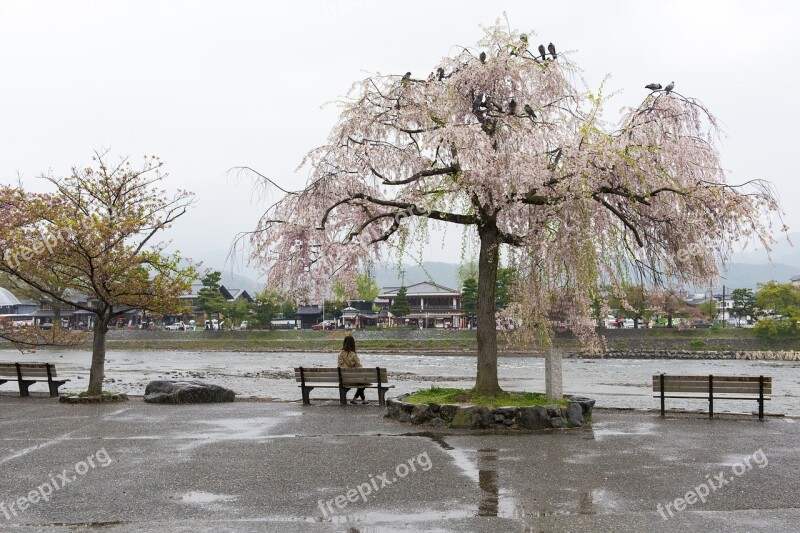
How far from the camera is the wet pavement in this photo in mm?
7988

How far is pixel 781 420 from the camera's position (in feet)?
52.2

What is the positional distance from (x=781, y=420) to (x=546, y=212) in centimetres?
690

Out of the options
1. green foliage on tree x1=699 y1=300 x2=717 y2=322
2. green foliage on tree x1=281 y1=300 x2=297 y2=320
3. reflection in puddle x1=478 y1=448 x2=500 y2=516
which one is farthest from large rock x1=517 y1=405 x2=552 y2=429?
green foliage on tree x1=281 y1=300 x2=297 y2=320

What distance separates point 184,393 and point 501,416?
8.69 meters

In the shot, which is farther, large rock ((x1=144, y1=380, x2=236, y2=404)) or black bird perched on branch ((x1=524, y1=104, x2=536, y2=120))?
large rock ((x1=144, y1=380, x2=236, y2=404))

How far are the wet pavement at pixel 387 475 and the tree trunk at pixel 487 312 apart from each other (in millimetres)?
2221

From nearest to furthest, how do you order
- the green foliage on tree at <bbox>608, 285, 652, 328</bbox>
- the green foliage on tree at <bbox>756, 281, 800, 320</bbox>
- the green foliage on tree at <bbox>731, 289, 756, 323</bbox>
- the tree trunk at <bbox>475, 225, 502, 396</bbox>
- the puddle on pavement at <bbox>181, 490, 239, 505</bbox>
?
the puddle on pavement at <bbox>181, 490, 239, 505</bbox> → the tree trunk at <bbox>475, 225, 502, 396</bbox> → the green foliage on tree at <bbox>608, 285, 652, 328</bbox> → the green foliage on tree at <bbox>756, 281, 800, 320</bbox> → the green foliage on tree at <bbox>731, 289, 756, 323</bbox>

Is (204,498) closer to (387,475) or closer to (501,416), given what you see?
(387,475)

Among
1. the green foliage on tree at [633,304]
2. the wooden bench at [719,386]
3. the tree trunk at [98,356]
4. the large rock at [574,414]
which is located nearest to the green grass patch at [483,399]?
the large rock at [574,414]

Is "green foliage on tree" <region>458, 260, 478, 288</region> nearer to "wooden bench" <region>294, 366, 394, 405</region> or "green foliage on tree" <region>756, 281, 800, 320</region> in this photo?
"wooden bench" <region>294, 366, 394, 405</region>

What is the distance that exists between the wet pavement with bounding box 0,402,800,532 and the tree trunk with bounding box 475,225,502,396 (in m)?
2.22

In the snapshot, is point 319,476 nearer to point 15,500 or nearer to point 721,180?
point 15,500

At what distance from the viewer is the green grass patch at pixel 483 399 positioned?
14.7m

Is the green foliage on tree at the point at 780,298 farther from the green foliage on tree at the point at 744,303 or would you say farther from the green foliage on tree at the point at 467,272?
the green foliage on tree at the point at 467,272
